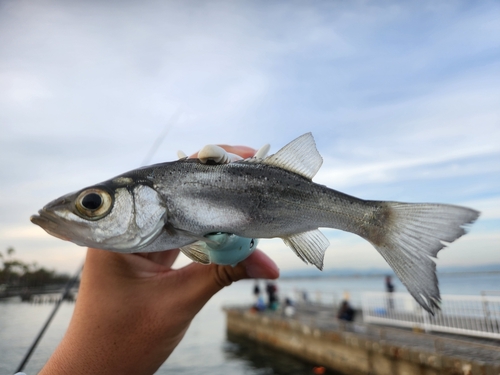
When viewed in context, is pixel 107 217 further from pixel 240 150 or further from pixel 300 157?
pixel 240 150

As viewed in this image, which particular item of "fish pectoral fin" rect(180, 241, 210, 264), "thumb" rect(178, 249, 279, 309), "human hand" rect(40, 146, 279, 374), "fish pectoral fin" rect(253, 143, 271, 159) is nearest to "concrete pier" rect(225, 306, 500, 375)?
"thumb" rect(178, 249, 279, 309)

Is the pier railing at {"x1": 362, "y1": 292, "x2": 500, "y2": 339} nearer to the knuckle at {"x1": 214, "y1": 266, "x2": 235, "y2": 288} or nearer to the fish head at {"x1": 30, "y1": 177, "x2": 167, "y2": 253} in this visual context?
the knuckle at {"x1": 214, "y1": 266, "x2": 235, "y2": 288}

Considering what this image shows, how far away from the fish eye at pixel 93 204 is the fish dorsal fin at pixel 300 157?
1067 mm

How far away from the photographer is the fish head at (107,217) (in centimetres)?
205

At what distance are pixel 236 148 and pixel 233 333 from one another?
1188 inches

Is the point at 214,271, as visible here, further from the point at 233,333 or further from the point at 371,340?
the point at 233,333

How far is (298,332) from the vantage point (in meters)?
20.5

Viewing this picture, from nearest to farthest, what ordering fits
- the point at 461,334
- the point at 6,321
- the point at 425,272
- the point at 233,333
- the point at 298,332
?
the point at 425,272, the point at 461,334, the point at 298,332, the point at 233,333, the point at 6,321

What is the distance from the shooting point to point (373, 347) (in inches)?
554

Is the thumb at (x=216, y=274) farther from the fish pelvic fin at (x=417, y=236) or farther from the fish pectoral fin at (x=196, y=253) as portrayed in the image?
the fish pelvic fin at (x=417, y=236)

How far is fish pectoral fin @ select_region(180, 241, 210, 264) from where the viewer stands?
7.64 feet

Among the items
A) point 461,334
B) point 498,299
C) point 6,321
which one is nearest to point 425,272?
point 498,299

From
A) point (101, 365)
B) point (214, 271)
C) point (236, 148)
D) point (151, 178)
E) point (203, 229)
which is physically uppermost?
point (236, 148)

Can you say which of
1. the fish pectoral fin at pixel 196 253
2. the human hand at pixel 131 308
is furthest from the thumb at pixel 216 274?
the fish pectoral fin at pixel 196 253
